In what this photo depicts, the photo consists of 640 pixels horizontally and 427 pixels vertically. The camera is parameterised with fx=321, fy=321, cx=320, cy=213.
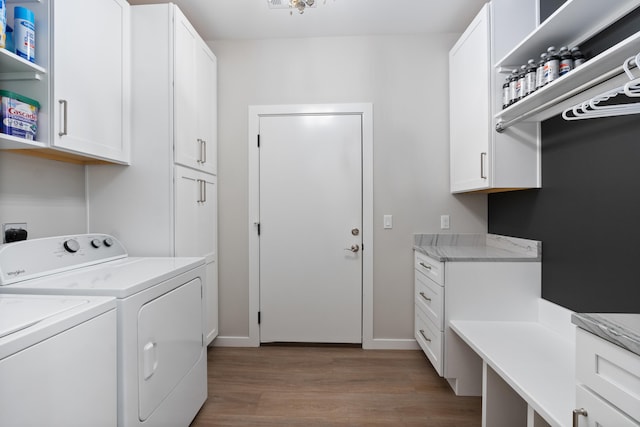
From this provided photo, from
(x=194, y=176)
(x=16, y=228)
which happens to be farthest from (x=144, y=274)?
(x=194, y=176)

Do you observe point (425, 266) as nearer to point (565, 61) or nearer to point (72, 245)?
point (565, 61)

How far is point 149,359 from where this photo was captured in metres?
1.31

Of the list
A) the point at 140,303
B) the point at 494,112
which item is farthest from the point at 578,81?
the point at 140,303

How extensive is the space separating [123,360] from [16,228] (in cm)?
96

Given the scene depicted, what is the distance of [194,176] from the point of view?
2.28 meters

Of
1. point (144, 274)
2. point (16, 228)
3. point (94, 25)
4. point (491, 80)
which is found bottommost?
point (144, 274)

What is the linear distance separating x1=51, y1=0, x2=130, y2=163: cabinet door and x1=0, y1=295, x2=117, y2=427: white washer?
2.70 ft

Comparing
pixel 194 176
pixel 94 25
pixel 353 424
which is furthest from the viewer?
pixel 194 176

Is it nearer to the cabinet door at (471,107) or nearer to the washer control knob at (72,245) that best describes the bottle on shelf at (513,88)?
the cabinet door at (471,107)

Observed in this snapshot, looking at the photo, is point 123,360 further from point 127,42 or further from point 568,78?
point 568,78

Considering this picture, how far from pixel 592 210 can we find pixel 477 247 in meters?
1.03

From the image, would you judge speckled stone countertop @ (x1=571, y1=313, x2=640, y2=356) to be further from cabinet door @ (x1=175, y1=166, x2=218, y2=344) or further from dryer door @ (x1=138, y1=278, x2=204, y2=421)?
cabinet door @ (x1=175, y1=166, x2=218, y2=344)

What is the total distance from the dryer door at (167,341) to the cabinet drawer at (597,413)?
4.89 ft

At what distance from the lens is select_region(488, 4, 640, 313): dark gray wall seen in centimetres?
135
